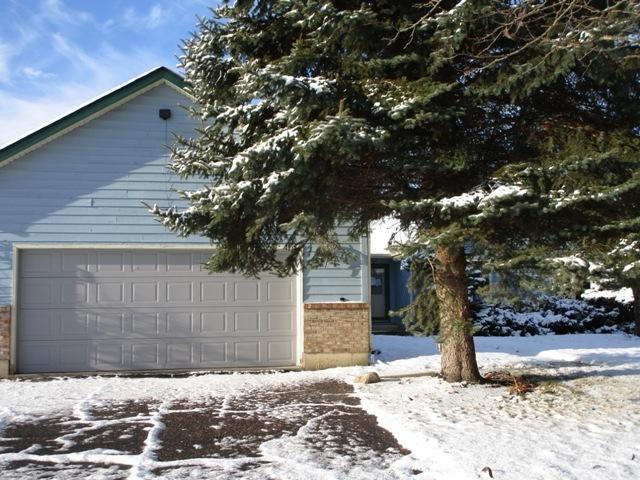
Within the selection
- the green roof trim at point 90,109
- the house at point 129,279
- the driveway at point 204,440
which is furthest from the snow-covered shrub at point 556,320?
the green roof trim at point 90,109

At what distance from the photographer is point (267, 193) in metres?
7.05

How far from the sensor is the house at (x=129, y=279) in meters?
11.2

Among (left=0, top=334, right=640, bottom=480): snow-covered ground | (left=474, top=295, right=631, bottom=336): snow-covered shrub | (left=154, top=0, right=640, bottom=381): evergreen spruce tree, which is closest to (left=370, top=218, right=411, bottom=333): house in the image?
(left=474, top=295, right=631, bottom=336): snow-covered shrub

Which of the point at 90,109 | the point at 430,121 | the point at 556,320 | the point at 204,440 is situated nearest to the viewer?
the point at 204,440

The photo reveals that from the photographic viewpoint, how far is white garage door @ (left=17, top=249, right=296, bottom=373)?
443 inches

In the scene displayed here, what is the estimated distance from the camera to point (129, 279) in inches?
453

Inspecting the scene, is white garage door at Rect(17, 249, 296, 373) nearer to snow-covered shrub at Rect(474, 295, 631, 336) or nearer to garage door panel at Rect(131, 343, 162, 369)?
garage door panel at Rect(131, 343, 162, 369)

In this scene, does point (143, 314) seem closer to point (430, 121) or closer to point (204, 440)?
point (204, 440)

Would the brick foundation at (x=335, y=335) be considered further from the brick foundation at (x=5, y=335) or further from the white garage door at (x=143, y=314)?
the brick foundation at (x=5, y=335)

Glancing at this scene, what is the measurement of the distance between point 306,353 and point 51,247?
4.73m

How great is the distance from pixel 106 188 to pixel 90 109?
1385mm

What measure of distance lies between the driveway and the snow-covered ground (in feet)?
0.47

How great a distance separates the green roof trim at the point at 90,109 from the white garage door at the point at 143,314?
1.77 metres

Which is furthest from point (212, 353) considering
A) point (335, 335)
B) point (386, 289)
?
point (386, 289)
